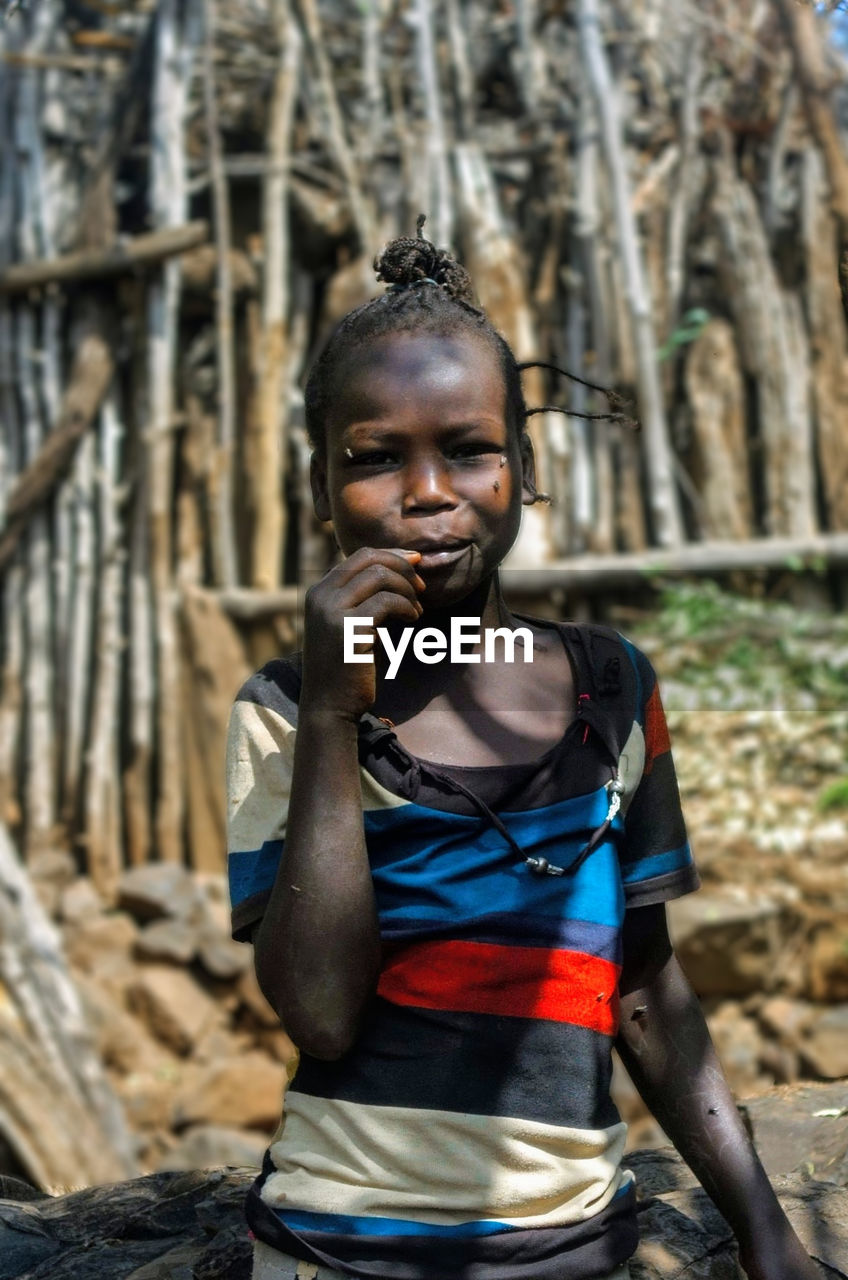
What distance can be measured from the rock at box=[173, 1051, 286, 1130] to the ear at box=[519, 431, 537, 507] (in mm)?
3957

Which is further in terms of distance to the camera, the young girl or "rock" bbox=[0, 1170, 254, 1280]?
"rock" bbox=[0, 1170, 254, 1280]

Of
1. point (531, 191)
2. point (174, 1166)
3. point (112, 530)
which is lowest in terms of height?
point (174, 1166)

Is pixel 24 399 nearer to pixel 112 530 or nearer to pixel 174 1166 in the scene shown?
pixel 112 530

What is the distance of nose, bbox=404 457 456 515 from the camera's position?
1.63 m

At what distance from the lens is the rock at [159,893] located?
20.2 ft

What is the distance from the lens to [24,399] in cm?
664

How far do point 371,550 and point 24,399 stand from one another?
5.52 meters

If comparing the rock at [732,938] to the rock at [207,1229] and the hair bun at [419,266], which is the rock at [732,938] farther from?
the hair bun at [419,266]

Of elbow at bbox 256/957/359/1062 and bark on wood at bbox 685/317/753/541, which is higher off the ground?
bark on wood at bbox 685/317/753/541

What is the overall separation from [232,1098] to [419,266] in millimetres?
4253

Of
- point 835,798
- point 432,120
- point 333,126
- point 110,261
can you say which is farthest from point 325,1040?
point 333,126

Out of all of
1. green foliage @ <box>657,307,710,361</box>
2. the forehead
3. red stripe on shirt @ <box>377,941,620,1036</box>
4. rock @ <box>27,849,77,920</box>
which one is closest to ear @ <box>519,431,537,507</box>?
the forehead

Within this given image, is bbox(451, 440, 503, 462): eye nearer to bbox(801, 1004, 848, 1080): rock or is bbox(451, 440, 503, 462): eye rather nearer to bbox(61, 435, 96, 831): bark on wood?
bbox(801, 1004, 848, 1080): rock

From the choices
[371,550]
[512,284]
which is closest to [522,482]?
[371,550]
